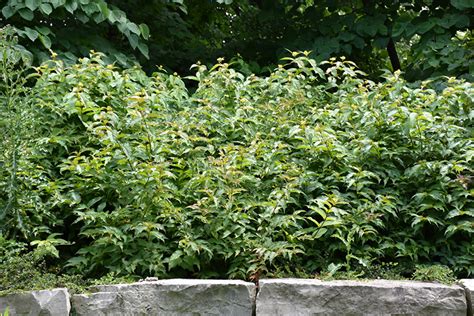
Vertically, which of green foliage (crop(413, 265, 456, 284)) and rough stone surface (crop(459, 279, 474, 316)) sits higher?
green foliage (crop(413, 265, 456, 284))

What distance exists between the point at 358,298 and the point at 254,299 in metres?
0.54

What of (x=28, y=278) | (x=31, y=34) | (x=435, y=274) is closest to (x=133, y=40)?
(x=31, y=34)

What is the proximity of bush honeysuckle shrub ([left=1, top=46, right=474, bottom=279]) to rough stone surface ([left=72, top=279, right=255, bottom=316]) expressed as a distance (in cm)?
18

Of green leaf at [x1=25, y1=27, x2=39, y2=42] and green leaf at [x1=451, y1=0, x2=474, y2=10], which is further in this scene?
green leaf at [x1=451, y1=0, x2=474, y2=10]

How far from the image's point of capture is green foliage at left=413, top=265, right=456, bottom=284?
11.7 feet

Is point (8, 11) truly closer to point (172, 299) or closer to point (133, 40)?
point (133, 40)

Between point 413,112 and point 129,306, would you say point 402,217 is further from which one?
point 129,306

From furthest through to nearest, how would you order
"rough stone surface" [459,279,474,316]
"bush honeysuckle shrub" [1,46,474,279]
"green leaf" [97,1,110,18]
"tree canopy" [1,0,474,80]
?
"tree canopy" [1,0,474,80], "green leaf" [97,1,110,18], "bush honeysuckle shrub" [1,46,474,279], "rough stone surface" [459,279,474,316]

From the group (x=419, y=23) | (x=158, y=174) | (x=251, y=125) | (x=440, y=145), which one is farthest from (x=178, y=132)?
(x=419, y=23)

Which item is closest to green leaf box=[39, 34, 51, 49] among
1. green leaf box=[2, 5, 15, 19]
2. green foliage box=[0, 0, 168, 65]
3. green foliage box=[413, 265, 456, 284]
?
green foliage box=[0, 0, 168, 65]

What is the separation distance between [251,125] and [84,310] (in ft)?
5.67

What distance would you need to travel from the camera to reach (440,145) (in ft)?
13.5

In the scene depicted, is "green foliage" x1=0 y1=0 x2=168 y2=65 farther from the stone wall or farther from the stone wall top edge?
the stone wall top edge

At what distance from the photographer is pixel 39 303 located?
11.4 ft
